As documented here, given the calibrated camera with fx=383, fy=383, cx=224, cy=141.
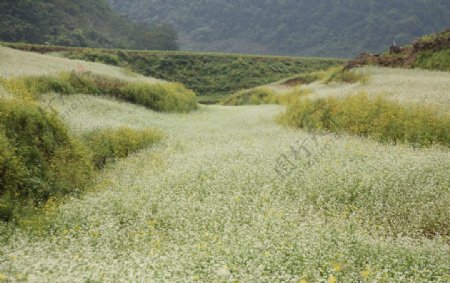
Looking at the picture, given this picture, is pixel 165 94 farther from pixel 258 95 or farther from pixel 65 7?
pixel 65 7

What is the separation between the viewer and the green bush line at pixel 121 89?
60.7 ft

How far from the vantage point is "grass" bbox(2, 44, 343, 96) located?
56.1 meters

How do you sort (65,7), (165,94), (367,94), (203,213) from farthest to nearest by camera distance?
(65,7), (165,94), (367,94), (203,213)

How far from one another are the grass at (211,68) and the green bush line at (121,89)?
85.7 feet

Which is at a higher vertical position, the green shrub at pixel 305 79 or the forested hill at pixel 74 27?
the forested hill at pixel 74 27

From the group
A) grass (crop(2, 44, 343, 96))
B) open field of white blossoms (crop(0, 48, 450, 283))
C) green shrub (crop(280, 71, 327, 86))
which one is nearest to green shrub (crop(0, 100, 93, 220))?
open field of white blossoms (crop(0, 48, 450, 283))

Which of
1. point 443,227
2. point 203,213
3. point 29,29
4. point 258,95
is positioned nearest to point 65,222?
point 203,213

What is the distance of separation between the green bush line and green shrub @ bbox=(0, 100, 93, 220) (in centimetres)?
877

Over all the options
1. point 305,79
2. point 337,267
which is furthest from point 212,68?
point 337,267

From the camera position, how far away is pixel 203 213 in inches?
281

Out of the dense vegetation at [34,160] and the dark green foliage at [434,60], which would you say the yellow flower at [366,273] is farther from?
the dark green foliage at [434,60]

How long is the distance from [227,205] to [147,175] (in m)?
3.10

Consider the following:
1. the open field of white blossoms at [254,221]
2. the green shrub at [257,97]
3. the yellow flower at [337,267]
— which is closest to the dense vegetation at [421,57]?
the green shrub at [257,97]

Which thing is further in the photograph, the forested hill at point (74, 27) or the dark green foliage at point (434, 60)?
the forested hill at point (74, 27)
